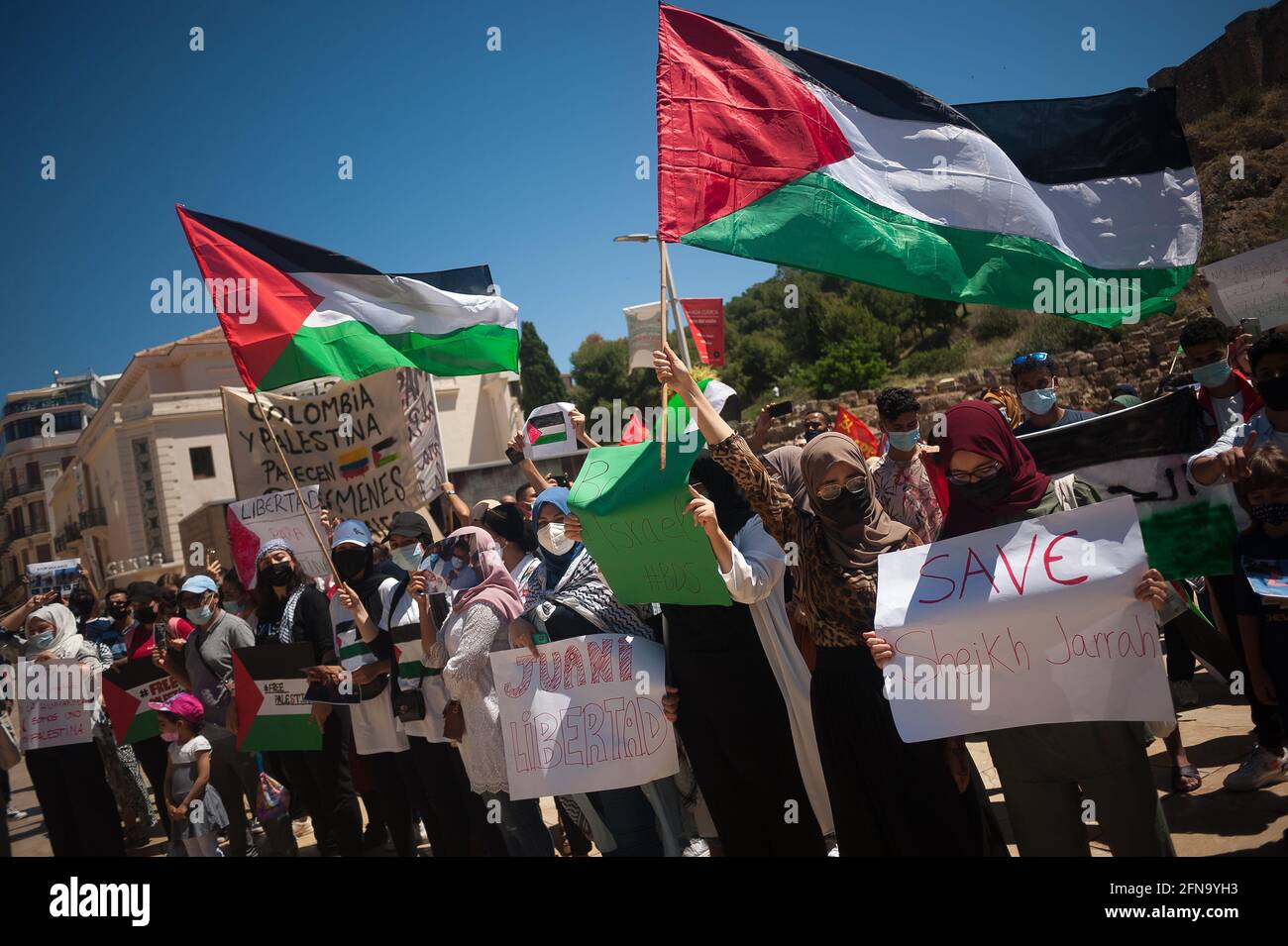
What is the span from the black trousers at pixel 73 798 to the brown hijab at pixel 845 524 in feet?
18.6

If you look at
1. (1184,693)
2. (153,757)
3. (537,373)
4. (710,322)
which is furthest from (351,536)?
(537,373)

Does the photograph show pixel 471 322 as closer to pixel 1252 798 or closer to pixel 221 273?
pixel 221 273

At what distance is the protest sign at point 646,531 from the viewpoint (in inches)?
157

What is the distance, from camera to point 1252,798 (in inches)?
164

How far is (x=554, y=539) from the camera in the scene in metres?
5.13

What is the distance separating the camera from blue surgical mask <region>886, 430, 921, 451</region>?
15.3ft

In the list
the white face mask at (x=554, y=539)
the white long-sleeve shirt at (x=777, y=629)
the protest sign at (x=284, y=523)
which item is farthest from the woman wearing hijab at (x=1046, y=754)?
the protest sign at (x=284, y=523)

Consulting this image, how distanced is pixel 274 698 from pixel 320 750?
17.0 inches

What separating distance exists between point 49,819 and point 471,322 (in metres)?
4.57

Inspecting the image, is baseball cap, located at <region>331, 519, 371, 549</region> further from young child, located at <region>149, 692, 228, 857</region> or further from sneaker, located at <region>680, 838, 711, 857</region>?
sneaker, located at <region>680, 838, 711, 857</region>

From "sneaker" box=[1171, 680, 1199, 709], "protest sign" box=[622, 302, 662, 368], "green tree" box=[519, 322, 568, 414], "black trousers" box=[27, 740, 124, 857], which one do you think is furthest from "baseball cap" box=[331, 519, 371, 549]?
"green tree" box=[519, 322, 568, 414]

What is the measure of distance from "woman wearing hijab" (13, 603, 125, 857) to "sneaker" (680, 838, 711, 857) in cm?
423

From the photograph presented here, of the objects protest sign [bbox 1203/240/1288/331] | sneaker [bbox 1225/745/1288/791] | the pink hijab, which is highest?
protest sign [bbox 1203/240/1288/331]

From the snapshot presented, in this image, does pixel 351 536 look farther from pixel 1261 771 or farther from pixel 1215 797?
pixel 1261 771
